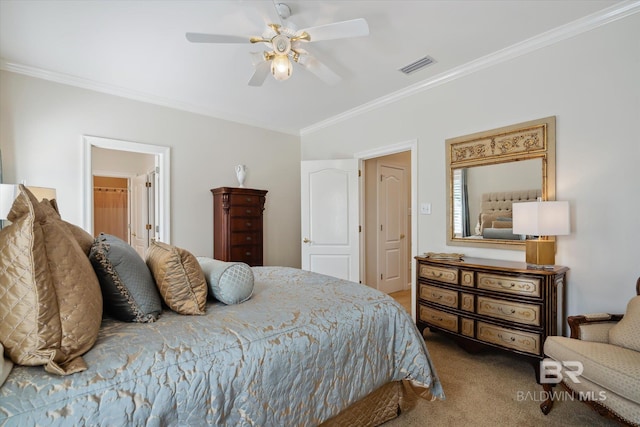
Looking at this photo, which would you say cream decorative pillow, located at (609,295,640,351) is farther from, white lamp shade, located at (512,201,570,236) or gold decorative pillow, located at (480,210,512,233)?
gold decorative pillow, located at (480,210,512,233)

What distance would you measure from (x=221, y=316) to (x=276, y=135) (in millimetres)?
3779

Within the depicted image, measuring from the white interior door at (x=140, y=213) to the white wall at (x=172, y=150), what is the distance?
3.83ft

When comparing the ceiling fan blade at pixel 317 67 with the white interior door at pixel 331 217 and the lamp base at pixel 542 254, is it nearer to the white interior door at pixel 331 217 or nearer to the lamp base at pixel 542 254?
the white interior door at pixel 331 217

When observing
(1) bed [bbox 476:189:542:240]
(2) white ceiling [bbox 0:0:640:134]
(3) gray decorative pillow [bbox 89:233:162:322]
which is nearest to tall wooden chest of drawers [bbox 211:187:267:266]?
(2) white ceiling [bbox 0:0:640:134]

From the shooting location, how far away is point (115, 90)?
3.27 meters

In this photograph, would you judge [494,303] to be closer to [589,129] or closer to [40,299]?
[589,129]

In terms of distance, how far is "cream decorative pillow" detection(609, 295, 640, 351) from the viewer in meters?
1.62

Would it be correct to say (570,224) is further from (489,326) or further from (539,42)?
(539,42)

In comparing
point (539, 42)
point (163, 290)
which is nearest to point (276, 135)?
point (539, 42)

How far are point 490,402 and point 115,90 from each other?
4369 mm

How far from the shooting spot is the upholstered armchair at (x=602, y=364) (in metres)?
1.41

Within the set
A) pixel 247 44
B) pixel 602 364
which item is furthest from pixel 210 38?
pixel 602 364

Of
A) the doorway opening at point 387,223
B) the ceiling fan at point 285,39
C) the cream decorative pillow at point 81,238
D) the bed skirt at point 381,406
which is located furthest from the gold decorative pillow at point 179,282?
A: the doorway opening at point 387,223

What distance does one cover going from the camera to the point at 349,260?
4.11 m
